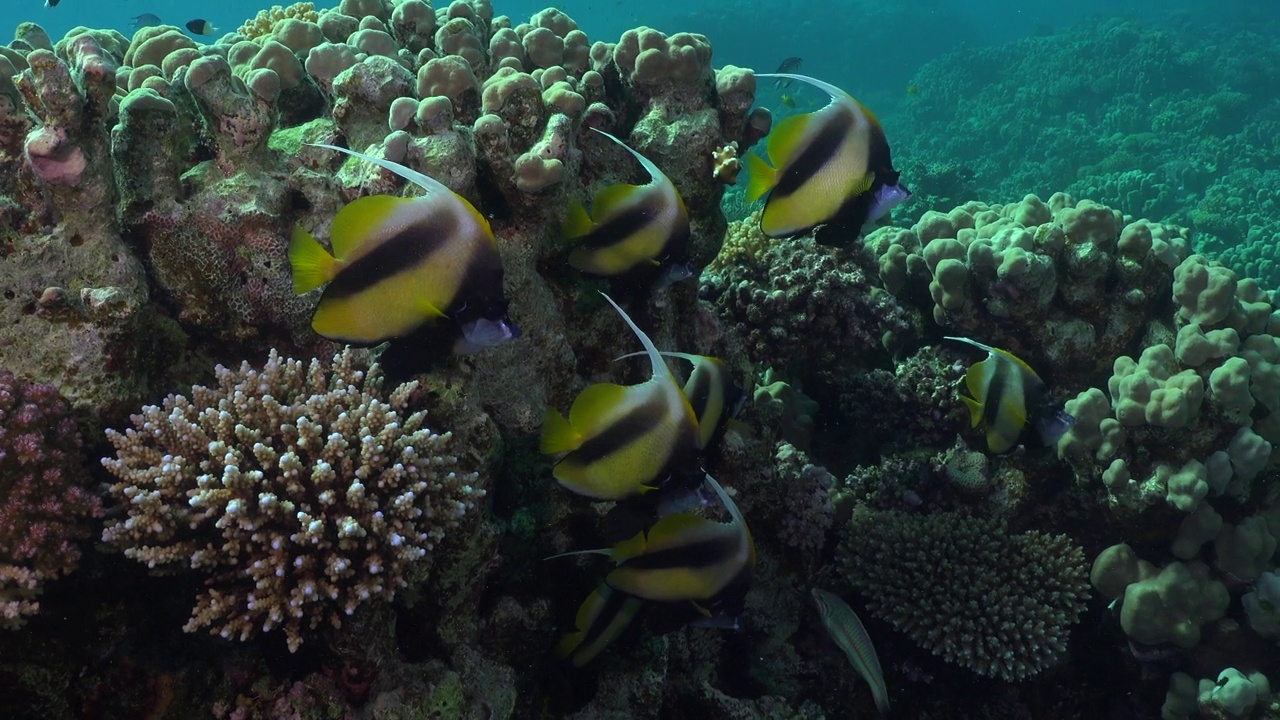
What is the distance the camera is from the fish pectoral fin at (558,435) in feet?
7.27

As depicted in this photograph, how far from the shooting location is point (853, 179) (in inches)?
96.9

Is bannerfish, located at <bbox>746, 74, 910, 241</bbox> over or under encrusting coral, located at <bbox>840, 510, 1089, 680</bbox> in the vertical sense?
over

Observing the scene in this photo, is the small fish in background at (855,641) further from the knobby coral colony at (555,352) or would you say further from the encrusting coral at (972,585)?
the encrusting coral at (972,585)

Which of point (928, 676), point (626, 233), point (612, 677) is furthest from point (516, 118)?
point (928, 676)

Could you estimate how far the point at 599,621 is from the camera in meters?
3.00

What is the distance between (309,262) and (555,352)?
1455 millimetres

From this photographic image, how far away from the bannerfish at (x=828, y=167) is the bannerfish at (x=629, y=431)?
31.0 inches

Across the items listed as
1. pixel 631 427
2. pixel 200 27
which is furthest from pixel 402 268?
pixel 200 27

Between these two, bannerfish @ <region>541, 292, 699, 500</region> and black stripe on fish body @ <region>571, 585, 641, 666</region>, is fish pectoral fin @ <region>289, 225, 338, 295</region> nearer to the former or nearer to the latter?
bannerfish @ <region>541, 292, 699, 500</region>

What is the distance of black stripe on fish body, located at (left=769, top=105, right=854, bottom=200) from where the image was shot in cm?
245

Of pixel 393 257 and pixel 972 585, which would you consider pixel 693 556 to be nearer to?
pixel 393 257

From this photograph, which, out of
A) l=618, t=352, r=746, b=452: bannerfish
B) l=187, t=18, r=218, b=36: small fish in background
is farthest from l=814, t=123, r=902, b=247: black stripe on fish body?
l=187, t=18, r=218, b=36: small fish in background

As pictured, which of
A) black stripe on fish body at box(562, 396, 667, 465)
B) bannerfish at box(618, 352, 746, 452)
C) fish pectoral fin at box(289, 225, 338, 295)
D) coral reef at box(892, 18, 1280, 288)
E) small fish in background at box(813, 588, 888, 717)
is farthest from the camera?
coral reef at box(892, 18, 1280, 288)

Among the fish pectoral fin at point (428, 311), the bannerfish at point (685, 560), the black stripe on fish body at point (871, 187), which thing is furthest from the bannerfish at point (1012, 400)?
the fish pectoral fin at point (428, 311)
